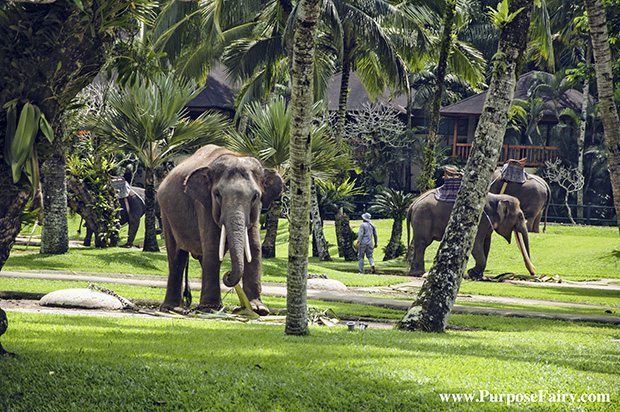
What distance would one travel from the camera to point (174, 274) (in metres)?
18.4

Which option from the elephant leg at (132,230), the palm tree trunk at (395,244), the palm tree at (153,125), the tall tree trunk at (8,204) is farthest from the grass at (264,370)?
the palm tree trunk at (395,244)

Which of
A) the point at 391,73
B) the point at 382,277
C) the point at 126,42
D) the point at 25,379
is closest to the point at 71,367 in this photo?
the point at 25,379

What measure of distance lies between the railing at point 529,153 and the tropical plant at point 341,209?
17897 mm

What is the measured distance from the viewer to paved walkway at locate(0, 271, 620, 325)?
1945cm

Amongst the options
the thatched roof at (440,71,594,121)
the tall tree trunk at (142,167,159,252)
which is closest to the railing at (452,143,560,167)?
the thatched roof at (440,71,594,121)

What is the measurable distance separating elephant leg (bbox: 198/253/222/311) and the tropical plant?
17258 mm

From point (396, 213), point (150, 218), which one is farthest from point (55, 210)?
point (396, 213)

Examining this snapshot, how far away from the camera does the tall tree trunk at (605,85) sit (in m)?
16.7

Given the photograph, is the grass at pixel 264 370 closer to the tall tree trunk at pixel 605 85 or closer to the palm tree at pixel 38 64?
the palm tree at pixel 38 64

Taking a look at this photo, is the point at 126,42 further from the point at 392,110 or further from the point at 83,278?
the point at 392,110

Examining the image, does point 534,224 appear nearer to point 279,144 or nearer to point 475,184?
point 279,144

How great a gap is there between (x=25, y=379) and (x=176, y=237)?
849 centimetres

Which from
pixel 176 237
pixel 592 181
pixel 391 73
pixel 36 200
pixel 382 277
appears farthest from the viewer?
pixel 592 181

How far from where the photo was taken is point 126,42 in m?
11.3
